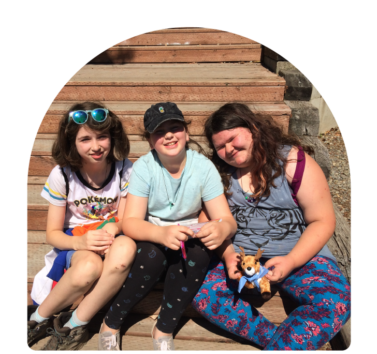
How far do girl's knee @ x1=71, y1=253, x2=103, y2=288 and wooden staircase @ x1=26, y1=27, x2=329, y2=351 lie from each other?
39 cm

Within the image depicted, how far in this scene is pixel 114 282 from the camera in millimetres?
1649

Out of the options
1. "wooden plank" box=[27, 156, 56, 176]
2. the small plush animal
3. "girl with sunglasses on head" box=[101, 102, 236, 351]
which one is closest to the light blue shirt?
"girl with sunglasses on head" box=[101, 102, 236, 351]

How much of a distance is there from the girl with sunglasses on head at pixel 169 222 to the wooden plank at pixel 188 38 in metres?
2.46

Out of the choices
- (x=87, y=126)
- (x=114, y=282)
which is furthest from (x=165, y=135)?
(x=114, y=282)

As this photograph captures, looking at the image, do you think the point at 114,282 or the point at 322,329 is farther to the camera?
the point at 114,282

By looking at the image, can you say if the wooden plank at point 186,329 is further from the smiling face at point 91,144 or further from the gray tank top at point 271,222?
the smiling face at point 91,144

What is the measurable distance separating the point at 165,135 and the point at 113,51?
2.88 meters

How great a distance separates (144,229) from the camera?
5.41 feet

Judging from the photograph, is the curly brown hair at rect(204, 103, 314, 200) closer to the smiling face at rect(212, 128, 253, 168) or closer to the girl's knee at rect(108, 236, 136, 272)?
the smiling face at rect(212, 128, 253, 168)

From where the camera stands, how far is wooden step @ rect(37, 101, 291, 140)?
8.80 feet

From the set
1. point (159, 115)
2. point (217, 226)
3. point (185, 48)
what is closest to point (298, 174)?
point (217, 226)

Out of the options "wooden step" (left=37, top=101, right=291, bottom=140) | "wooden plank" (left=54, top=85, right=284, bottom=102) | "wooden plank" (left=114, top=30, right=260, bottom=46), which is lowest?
"wooden step" (left=37, top=101, right=291, bottom=140)

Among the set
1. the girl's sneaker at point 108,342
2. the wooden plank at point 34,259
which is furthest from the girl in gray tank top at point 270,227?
the wooden plank at point 34,259

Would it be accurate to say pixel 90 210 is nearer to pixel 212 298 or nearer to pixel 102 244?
pixel 102 244
